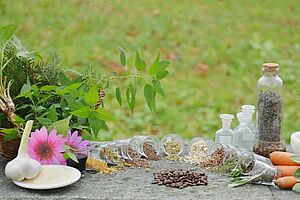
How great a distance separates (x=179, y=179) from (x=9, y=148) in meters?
0.50

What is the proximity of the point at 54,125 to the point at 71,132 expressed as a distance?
8 centimetres

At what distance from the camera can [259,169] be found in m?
2.12

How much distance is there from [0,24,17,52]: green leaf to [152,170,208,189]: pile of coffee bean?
1.92 ft

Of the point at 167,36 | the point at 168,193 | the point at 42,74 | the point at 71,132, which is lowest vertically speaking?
the point at 168,193

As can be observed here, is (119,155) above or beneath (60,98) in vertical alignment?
beneath

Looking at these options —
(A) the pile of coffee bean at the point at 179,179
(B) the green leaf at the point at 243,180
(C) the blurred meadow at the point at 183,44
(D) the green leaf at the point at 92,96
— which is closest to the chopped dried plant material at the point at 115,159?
(A) the pile of coffee bean at the point at 179,179

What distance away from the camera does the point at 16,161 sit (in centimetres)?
206

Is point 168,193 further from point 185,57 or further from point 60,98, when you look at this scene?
point 185,57

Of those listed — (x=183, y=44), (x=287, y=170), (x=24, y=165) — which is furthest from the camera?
(x=183, y=44)

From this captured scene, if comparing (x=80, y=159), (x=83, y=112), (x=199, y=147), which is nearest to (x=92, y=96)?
(x=83, y=112)

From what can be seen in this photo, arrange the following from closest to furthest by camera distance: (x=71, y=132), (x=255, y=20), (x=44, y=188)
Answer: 1. (x=44, y=188)
2. (x=71, y=132)
3. (x=255, y=20)

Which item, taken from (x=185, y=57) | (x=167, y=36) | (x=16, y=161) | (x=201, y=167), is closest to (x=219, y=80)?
(x=185, y=57)

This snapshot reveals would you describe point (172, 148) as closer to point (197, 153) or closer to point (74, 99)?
point (197, 153)

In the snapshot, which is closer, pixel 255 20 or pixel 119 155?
pixel 119 155
